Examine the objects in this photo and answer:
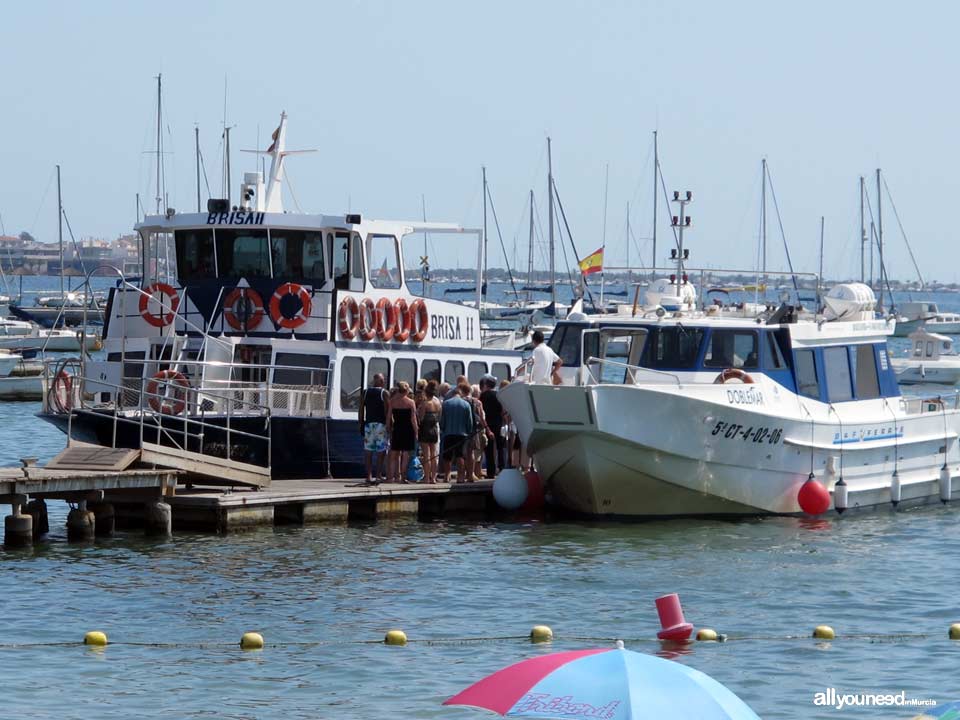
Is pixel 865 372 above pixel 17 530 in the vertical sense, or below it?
above

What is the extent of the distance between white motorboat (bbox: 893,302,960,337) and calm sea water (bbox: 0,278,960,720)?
82.2 metres

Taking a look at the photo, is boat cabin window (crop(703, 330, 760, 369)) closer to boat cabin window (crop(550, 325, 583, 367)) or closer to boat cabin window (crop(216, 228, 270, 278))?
boat cabin window (crop(550, 325, 583, 367))

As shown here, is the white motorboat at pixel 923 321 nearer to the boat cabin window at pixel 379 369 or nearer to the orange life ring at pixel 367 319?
the orange life ring at pixel 367 319

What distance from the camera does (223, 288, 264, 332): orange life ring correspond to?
26.4 metres

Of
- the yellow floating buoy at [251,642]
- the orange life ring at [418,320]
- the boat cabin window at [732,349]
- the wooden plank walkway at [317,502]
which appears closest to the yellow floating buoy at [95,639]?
the yellow floating buoy at [251,642]

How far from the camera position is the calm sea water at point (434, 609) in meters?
14.5

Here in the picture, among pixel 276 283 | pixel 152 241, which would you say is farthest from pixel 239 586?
pixel 152 241

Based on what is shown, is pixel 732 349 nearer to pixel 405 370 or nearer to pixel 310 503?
pixel 405 370

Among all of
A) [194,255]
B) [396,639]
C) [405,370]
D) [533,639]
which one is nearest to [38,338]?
[194,255]

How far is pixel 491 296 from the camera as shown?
191 metres

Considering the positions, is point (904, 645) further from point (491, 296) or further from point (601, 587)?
point (491, 296)

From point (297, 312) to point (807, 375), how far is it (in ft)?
26.2

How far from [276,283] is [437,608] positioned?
10.2 m

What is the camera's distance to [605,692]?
935 cm
